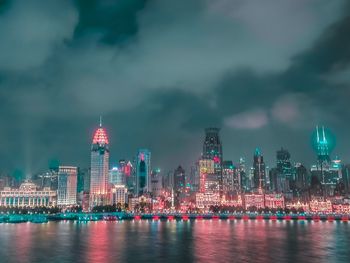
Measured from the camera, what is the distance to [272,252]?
57.9 metres

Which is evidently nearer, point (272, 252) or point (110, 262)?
point (110, 262)

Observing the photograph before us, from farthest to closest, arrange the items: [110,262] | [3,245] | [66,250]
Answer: [3,245] < [66,250] < [110,262]

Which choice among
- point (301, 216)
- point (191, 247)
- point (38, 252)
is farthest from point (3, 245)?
point (301, 216)

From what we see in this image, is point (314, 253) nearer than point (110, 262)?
No

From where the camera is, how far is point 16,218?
157875 mm

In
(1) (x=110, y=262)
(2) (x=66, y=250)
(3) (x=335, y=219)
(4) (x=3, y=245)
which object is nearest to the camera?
(1) (x=110, y=262)

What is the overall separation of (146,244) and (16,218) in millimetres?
109810

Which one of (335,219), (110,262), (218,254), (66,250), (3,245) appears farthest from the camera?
(335,219)

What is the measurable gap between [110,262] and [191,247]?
A: 19713 millimetres

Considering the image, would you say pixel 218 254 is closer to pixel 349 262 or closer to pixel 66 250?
pixel 349 262

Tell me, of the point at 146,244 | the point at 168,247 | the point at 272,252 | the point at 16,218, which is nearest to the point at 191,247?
the point at 168,247

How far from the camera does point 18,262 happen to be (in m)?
49.6

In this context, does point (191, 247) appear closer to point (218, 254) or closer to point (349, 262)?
point (218, 254)

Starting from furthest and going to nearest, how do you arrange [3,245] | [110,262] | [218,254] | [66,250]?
[3,245] → [66,250] → [218,254] → [110,262]
